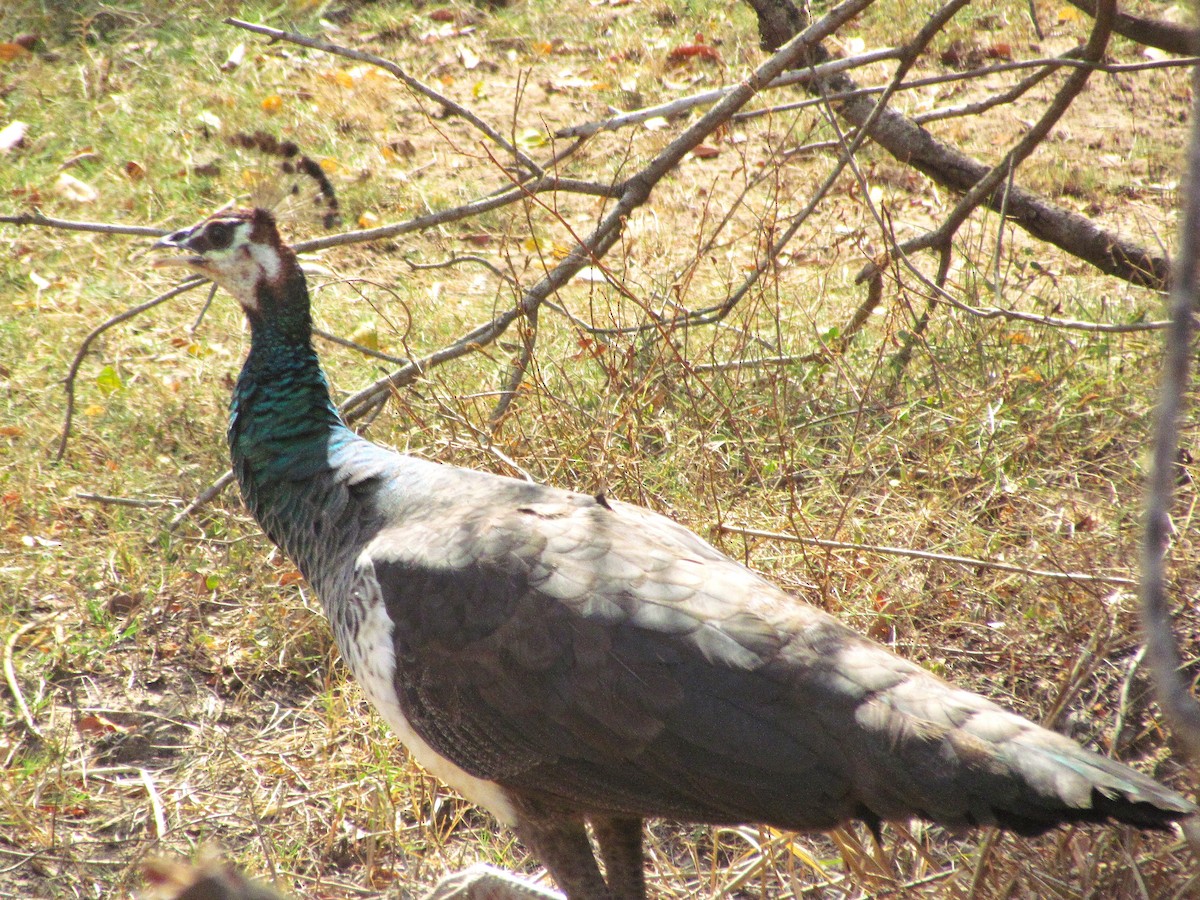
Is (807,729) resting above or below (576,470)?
above

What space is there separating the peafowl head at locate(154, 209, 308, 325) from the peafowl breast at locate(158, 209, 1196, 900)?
0.53 m

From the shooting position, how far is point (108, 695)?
12.3 feet

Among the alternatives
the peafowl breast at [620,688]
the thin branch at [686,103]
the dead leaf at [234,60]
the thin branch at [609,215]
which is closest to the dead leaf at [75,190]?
the dead leaf at [234,60]

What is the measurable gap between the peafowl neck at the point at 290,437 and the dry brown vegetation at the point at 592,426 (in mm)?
531

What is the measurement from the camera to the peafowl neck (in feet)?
10.4

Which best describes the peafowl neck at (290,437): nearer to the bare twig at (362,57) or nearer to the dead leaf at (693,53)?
the bare twig at (362,57)

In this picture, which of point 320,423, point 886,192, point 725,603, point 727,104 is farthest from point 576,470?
point 886,192

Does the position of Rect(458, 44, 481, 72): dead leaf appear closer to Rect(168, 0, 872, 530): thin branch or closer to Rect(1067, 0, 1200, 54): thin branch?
Rect(168, 0, 872, 530): thin branch

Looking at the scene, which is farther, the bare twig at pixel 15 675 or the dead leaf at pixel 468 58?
the dead leaf at pixel 468 58

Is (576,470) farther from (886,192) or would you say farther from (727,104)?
(886,192)

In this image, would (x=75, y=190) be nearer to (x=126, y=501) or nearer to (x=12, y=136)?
(x=12, y=136)

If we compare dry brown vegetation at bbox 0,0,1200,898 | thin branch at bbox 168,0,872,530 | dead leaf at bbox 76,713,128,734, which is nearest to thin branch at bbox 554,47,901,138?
thin branch at bbox 168,0,872,530

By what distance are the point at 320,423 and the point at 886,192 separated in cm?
372

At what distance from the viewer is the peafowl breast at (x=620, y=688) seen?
2.21 meters
